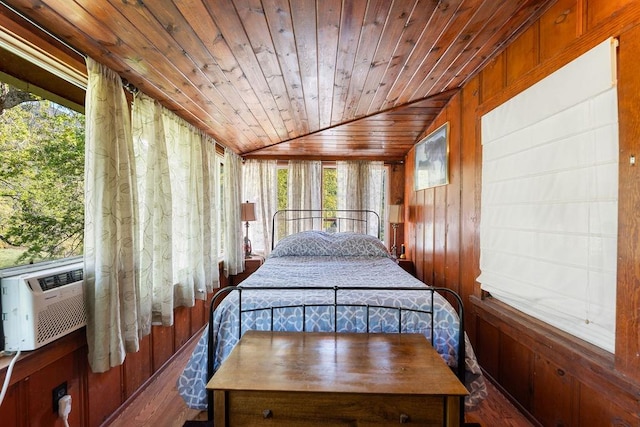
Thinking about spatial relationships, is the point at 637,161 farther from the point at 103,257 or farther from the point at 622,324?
the point at 103,257

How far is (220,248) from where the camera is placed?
394 centimetres

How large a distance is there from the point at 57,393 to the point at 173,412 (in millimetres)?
669

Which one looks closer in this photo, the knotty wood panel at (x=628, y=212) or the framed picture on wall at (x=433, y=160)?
the knotty wood panel at (x=628, y=212)

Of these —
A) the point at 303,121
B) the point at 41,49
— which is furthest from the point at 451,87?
the point at 41,49

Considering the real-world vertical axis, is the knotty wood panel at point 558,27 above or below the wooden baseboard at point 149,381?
above

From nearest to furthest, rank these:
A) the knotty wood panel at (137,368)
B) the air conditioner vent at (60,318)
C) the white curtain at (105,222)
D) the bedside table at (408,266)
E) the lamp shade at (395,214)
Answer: the air conditioner vent at (60,318)
the white curtain at (105,222)
the knotty wood panel at (137,368)
the bedside table at (408,266)
the lamp shade at (395,214)

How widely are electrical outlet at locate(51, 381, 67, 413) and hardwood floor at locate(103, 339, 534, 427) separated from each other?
0.43 m

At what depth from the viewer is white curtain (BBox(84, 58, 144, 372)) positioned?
1.57 m

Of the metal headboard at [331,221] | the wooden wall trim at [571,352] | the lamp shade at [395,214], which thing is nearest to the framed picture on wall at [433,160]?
the lamp shade at [395,214]

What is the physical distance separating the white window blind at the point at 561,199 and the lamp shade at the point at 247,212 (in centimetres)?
302

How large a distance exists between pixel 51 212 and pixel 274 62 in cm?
148

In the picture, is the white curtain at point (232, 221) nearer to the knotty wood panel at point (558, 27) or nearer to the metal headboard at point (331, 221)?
the metal headboard at point (331, 221)

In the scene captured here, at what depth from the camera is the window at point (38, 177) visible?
1.35 m

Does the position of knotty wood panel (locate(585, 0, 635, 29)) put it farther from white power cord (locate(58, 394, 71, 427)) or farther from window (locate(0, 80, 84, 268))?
white power cord (locate(58, 394, 71, 427))
